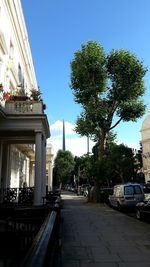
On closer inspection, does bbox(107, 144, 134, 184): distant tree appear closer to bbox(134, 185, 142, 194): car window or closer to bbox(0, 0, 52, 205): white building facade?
bbox(0, 0, 52, 205): white building facade

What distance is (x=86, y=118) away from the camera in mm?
32312

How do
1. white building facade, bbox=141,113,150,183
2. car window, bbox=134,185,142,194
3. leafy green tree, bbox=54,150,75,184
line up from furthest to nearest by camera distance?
leafy green tree, bbox=54,150,75,184 → white building facade, bbox=141,113,150,183 → car window, bbox=134,185,142,194

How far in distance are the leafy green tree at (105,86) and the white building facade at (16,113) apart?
5623 millimetres

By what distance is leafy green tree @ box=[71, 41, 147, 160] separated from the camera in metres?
31.2

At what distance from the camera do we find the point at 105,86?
3203 centimetres

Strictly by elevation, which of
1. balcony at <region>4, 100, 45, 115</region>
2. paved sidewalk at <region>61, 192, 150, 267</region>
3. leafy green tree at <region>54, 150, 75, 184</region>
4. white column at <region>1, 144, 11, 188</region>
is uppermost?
leafy green tree at <region>54, 150, 75, 184</region>

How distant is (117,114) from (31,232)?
26048 mm

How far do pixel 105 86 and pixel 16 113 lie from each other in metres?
16.2

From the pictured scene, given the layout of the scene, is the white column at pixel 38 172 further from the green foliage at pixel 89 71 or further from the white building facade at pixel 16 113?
the green foliage at pixel 89 71

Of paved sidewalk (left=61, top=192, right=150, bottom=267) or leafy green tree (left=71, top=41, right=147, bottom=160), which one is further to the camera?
leafy green tree (left=71, top=41, right=147, bottom=160)

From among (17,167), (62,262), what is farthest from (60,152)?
(62,262)

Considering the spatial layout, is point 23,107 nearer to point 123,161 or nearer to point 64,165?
point 123,161

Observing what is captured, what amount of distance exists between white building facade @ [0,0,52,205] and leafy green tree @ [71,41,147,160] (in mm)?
5623

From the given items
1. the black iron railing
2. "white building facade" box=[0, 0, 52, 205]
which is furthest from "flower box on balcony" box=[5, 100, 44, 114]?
the black iron railing
